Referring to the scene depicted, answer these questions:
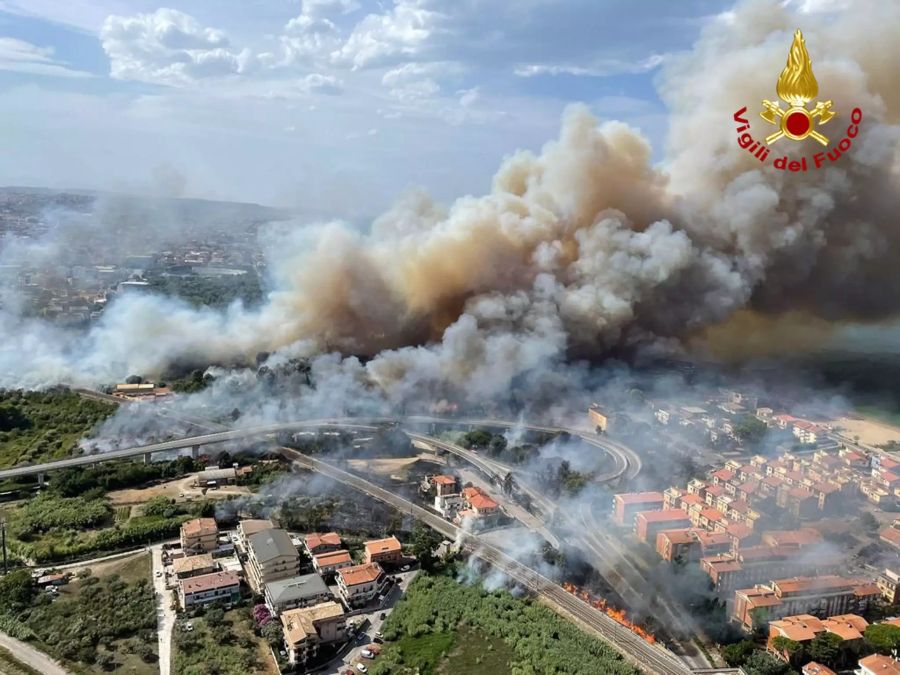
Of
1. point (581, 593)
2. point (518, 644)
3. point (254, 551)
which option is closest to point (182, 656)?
point (254, 551)

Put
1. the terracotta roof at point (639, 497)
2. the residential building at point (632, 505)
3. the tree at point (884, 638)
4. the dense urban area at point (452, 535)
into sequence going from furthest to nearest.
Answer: the terracotta roof at point (639, 497) → the residential building at point (632, 505) → the dense urban area at point (452, 535) → the tree at point (884, 638)

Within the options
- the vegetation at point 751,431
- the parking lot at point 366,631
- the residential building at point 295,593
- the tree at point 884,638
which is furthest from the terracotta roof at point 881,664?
the vegetation at point 751,431

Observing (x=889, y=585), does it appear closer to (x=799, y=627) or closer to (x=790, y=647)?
(x=799, y=627)

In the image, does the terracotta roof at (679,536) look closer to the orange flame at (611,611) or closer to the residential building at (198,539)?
the orange flame at (611,611)

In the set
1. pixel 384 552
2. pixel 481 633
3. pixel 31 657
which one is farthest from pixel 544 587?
pixel 31 657

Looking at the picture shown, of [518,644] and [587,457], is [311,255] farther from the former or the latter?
[518,644]
